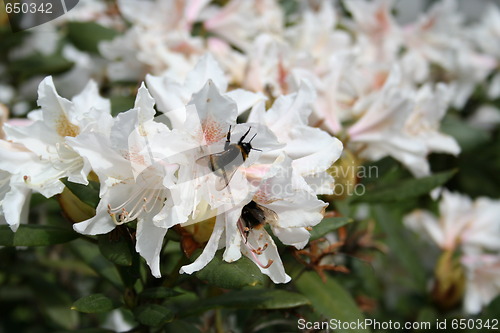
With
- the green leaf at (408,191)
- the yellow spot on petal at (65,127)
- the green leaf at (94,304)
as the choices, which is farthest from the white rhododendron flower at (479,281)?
the yellow spot on petal at (65,127)

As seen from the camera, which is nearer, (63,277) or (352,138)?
(352,138)

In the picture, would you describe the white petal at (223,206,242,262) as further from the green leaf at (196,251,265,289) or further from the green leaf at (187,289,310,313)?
the green leaf at (187,289,310,313)

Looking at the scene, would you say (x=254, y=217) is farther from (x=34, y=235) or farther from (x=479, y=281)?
(x=479, y=281)

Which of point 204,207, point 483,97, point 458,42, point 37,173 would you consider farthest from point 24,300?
point 483,97

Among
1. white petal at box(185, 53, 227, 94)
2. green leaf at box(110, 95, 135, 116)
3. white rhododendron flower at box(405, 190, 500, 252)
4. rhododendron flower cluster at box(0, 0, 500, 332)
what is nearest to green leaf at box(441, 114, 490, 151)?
rhododendron flower cluster at box(0, 0, 500, 332)

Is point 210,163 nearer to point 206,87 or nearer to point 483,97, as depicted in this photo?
point 206,87

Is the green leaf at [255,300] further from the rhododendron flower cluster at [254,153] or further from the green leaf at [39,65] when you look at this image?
the green leaf at [39,65]

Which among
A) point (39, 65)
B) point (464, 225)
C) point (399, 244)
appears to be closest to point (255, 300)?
point (399, 244)
